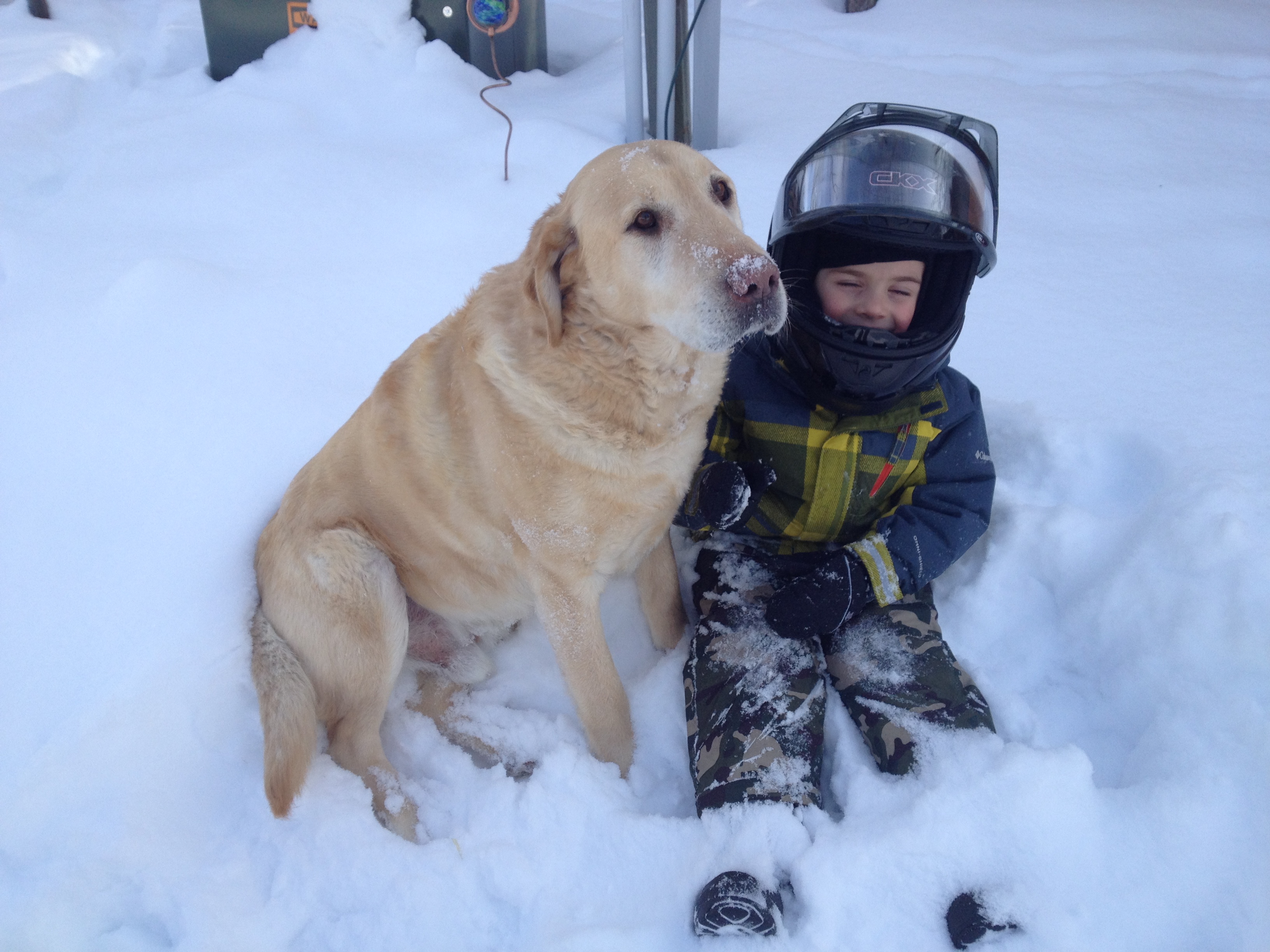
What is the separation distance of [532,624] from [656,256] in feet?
4.33

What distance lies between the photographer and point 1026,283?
2898 mm

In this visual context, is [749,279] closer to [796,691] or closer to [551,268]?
[551,268]

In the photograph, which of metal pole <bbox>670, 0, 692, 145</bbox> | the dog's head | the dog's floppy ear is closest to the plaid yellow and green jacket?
the dog's head

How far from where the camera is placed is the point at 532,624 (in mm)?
2320

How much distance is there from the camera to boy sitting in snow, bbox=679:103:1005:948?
1707 millimetres

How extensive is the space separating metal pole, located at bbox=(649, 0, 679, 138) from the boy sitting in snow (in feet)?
6.77

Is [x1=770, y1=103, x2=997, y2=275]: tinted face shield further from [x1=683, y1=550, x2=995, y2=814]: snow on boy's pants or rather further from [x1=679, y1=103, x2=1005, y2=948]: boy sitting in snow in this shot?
[x1=683, y1=550, x2=995, y2=814]: snow on boy's pants

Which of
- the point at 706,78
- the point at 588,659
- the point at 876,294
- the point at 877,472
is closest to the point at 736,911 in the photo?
the point at 588,659

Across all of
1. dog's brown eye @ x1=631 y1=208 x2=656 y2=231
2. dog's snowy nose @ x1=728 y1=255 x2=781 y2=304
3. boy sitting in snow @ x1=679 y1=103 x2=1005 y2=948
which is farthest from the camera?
boy sitting in snow @ x1=679 y1=103 x2=1005 y2=948

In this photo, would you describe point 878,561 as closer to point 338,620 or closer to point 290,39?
point 338,620

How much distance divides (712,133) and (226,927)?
4059 mm

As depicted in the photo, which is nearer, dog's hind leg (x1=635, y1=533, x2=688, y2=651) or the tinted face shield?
the tinted face shield

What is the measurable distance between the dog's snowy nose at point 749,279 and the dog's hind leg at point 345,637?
1.21 meters

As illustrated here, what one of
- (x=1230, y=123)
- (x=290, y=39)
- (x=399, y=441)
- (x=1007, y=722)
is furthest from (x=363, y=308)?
(x=1230, y=123)
